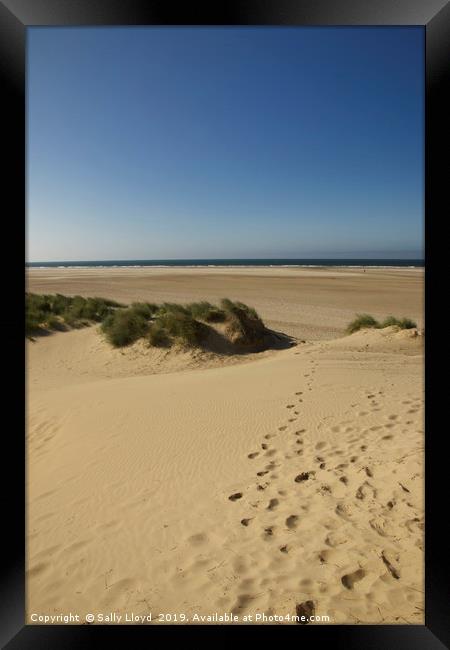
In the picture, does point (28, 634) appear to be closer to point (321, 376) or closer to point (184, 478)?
point (184, 478)

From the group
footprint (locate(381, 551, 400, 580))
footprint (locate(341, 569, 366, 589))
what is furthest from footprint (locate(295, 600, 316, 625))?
footprint (locate(381, 551, 400, 580))

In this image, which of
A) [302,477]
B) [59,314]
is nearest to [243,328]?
[59,314]

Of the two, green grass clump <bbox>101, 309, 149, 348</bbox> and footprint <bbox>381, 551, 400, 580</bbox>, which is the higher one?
green grass clump <bbox>101, 309, 149, 348</bbox>

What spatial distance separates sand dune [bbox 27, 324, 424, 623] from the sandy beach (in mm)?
15

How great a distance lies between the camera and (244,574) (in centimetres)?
281

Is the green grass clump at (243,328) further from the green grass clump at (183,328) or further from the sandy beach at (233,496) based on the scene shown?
the sandy beach at (233,496)

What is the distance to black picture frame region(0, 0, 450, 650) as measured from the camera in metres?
2.18

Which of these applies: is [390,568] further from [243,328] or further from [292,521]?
[243,328]

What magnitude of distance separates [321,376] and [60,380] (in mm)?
7219

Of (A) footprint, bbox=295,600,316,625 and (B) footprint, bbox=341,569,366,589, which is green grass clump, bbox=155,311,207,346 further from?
(A) footprint, bbox=295,600,316,625

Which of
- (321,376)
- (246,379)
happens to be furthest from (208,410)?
(321,376)

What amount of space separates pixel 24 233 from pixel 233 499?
304 cm

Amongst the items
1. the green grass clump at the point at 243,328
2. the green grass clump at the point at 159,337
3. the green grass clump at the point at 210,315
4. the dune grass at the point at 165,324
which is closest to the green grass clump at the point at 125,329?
the dune grass at the point at 165,324

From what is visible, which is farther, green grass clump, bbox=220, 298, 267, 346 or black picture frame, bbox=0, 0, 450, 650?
green grass clump, bbox=220, 298, 267, 346
